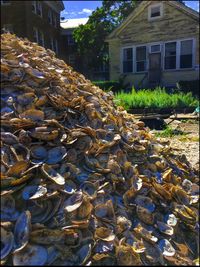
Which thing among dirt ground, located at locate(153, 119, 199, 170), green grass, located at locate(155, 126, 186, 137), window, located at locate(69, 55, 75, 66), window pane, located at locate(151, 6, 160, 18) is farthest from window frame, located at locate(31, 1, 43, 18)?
green grass, located at locate(155, 126, 186, 137)

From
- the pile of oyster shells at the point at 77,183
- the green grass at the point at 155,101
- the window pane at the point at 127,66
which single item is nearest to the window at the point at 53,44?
the window pane at the point at 127,66

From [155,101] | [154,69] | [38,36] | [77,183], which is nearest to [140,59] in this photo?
[154,69]

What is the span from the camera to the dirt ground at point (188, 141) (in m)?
4.56

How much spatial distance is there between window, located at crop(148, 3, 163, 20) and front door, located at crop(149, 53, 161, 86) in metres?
1.97

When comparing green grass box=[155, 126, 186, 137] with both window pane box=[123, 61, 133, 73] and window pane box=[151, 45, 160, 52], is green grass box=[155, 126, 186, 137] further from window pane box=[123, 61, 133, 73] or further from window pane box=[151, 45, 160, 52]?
window pane box=[123, 61, 133, 73]

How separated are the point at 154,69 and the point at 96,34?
924cm

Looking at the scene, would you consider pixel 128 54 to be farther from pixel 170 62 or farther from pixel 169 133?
pixel 169 133

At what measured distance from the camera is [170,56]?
59.5 ft

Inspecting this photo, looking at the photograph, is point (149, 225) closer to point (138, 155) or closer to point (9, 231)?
point (138, 155)

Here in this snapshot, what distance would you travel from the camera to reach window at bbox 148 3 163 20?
18172 mm

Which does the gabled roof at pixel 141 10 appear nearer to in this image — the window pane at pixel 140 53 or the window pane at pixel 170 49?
the window pane at pixel 140 53

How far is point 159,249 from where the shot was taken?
217 centimetres

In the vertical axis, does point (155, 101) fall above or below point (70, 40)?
below

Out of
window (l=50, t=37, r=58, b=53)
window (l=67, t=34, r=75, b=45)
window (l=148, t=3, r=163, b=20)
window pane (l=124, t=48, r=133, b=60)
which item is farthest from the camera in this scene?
window (l=67, t=34, r=75, b=45)
